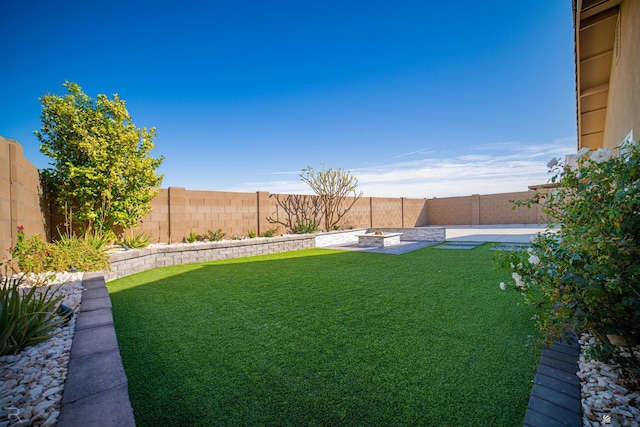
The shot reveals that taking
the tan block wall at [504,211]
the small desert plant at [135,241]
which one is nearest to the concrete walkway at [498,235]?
the tan block wall at [504,211]

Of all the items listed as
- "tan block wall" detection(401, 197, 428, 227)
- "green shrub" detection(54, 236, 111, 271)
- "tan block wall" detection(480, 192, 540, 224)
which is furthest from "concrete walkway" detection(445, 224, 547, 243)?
"green shrub" detection(54, 236, 111, 271)

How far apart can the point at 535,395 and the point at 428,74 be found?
10.8 m

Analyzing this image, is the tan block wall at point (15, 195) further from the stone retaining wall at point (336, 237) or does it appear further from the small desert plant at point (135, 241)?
the stone retaining wall at point (336, 237)

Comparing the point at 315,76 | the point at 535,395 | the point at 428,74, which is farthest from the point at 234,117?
the point at 535,395

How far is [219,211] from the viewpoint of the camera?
9875 millimetres

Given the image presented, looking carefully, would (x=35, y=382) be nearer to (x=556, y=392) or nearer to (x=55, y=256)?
(x=556, y=392)

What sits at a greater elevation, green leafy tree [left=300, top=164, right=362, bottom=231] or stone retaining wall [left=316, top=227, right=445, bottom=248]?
green leafy tree [left=300, top=164, right=362, bottom=231]

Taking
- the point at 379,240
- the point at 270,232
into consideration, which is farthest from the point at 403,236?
the point at 270,232

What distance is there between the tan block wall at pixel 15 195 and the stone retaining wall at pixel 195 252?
5.23ft

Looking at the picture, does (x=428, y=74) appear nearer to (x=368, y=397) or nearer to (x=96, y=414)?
(x=368, y=397)

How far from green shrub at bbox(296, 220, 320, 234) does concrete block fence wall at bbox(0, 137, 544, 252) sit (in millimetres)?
774

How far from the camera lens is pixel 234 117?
472 inches

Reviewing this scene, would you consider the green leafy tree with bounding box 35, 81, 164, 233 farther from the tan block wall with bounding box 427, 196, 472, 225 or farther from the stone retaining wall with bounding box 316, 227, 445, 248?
the tan block wall with bounding box 427, 196, 472, 225

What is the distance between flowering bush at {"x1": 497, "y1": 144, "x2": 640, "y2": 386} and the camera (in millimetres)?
1622
